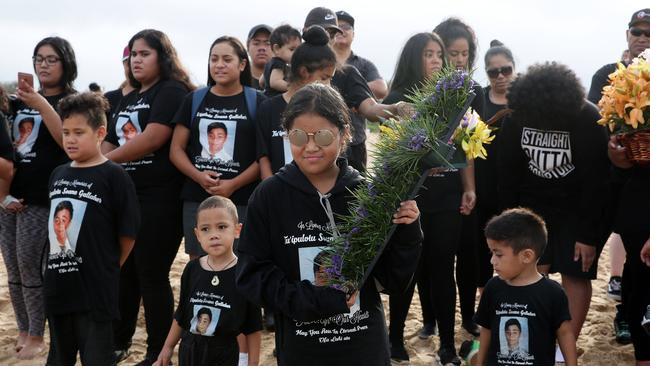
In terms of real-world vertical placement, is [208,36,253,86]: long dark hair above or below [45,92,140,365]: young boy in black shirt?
above

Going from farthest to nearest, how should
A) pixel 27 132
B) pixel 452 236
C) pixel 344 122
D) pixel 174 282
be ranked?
pixel 174 282 → pixel 27 132 → pixel 452 236 → pixel 344 122

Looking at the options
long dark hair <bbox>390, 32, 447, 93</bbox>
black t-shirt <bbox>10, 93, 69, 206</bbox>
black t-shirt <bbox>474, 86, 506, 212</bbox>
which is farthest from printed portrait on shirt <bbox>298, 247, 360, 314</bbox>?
black t-shirt <bbox>10, 93, 69, 206</bbox>

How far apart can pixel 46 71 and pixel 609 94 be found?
3.92 metres

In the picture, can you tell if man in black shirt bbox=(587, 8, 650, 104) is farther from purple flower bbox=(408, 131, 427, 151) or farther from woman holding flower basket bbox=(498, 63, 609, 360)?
purple flower bbox=(408, 131, 427, 151)

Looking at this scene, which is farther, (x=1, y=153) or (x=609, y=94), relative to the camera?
(x=1, y=153)

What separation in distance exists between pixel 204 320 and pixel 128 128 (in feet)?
5.82

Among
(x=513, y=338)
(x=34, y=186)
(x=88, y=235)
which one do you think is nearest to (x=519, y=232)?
(x=513, y=338)

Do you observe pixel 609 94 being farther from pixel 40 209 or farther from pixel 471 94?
pixel 40 209

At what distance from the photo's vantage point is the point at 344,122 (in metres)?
3.18

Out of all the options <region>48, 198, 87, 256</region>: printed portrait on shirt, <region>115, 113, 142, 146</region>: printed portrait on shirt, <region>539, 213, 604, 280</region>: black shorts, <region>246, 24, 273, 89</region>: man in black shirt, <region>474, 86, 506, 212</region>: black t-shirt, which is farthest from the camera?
<region>246, 24, 273, 89</region>: man in black shirt

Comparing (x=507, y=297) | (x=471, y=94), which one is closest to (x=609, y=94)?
(x=507, y=297)

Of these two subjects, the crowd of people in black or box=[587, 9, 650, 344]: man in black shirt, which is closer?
the crowd of people in black

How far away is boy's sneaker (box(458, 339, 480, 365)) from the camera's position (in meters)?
5.25

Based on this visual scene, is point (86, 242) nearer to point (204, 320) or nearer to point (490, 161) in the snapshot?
point (204, 320)
